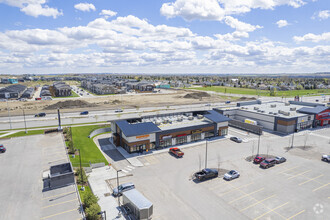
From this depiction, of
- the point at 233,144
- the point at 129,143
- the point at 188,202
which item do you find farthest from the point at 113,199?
the point at 233,144

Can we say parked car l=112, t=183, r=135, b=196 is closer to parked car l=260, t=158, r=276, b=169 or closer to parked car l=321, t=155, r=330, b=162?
parked car l=260, t=158, r=276, b=169

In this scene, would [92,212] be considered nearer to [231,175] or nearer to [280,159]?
[231,175]

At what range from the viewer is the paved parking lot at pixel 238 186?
2708 centimetres

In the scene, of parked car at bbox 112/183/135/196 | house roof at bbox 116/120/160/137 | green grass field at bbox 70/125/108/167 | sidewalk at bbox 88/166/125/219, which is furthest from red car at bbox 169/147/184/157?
parked car at bbox 112/183/135/196

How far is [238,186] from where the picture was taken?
33.1 meters

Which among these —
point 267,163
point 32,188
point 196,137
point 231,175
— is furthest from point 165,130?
point 32,188

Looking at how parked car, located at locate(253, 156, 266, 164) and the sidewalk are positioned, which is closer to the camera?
the sidewalk

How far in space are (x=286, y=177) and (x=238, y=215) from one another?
15.4 m

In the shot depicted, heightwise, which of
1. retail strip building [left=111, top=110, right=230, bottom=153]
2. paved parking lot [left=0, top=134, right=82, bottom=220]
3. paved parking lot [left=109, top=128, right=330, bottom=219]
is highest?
retail strip building [left=111, top=110, right=230, bottom=153]

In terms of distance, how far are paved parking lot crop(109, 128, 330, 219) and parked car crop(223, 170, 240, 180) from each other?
0.81 m

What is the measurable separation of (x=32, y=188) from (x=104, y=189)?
11.3 metres

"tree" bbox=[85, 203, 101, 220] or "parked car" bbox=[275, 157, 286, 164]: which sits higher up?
"tree" bbox=[85, 203, 101, 220]

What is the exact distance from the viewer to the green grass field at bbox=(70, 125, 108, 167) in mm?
42375


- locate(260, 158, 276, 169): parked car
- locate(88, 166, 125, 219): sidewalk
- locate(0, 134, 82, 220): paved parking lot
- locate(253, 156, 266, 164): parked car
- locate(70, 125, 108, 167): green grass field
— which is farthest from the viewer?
locate(70, 125, 108, 167): green grass field
